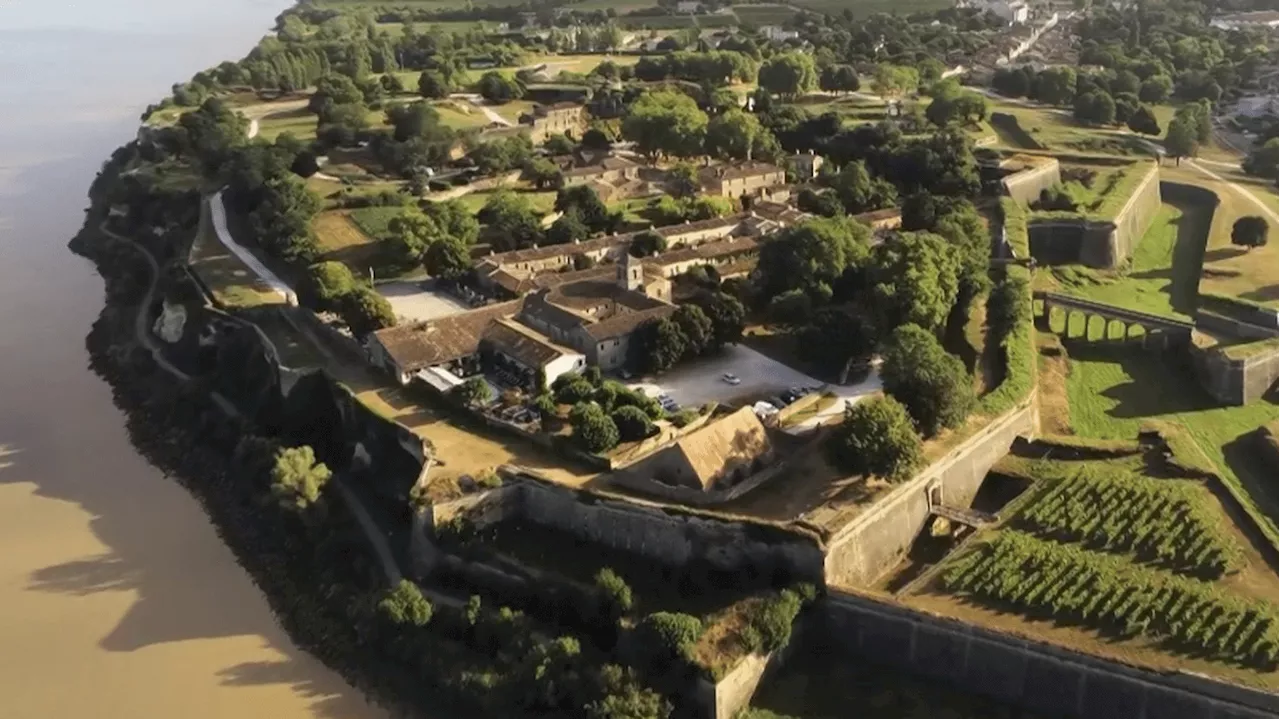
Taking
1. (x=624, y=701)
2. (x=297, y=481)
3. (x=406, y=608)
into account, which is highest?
(x=297, y=481)

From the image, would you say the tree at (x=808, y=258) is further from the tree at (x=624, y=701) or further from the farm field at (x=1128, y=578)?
the tree at (x=624, y=701)

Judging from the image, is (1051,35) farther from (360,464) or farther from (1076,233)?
(360,464)

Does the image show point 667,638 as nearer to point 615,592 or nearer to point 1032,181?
point 615,592

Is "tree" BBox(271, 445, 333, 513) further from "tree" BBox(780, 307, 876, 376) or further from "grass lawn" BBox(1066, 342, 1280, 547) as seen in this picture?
"grass lawn" BBox(1066, 342, 1280, 547)

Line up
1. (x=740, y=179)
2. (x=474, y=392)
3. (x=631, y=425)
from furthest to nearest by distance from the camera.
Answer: (x=740, y=179)
(x=474, y=392)
(x=631, y=425)

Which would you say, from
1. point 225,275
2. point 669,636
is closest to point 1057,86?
point 225,275

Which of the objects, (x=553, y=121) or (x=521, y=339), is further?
(x=553, y=121)

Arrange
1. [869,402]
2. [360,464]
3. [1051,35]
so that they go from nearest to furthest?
[869,402], [360,464], [1051,35]

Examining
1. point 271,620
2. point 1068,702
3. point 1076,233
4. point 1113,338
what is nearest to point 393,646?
point 271,620
